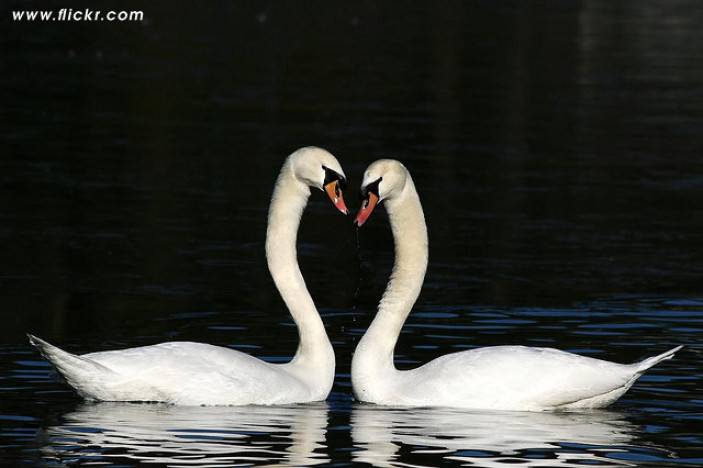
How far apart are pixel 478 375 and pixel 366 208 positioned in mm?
1290

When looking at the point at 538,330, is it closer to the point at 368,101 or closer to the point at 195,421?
the point at 195,421

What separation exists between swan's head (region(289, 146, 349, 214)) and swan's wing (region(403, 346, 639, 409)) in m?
1.39

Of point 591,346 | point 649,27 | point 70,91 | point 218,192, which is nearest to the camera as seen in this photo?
point 591,346

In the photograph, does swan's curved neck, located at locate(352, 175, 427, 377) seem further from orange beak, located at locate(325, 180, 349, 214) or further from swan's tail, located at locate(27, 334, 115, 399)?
swan's tail, located at locate(27, 334, 115, 399)

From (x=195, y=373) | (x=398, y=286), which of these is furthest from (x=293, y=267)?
(x=195, y=373)

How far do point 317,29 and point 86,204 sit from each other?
3021 centimetres

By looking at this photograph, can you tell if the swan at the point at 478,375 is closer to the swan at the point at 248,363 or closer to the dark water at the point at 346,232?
the dark water at the point at 346,232

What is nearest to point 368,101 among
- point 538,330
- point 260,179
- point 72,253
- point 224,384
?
point 260,179

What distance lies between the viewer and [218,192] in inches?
864

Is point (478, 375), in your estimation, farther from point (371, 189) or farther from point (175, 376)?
point (175, 376)

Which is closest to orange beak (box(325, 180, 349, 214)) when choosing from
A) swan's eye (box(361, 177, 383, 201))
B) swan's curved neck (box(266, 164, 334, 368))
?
swan's eye (box(361, 177, 383, 201))

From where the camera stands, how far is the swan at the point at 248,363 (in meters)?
11.2

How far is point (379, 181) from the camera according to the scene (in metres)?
11.9

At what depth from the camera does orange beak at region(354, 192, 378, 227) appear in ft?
38.1
